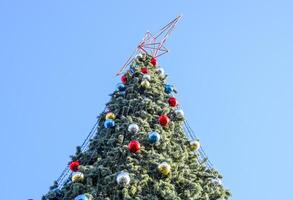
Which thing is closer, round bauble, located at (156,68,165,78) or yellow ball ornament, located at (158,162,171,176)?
yellow ball ornament, located at (158,162,171,176)

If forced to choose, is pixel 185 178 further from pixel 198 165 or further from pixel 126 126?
pixel 126 126

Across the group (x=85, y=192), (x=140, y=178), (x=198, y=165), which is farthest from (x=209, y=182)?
(x=85, y=192)

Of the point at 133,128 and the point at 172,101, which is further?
the point at 172,101

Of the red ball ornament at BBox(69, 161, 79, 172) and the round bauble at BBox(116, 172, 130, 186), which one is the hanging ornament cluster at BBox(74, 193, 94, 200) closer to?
the round bauble at BBox(116, 172, 130, 186)

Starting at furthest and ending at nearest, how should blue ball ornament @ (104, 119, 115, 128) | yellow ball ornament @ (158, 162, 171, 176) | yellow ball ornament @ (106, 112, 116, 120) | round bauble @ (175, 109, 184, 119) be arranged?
round bauble @ (175, 109, 184, 119) < yellow ball ornament @ (106, 112, 116, 120) < blue ball ornament @ (104, 119, 115, 128) < yellow ball ornament @ (158, 162, 171, 176)

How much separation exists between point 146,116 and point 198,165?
163cm

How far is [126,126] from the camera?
43.1 feet

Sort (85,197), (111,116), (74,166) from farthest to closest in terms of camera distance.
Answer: (111,116)
(74,166)
(85,197)

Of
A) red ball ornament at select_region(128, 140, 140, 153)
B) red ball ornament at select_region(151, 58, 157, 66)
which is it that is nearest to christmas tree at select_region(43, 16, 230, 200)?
red ball ornament at select_region(128, 140, 140, 153)

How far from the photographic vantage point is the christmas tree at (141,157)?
11.5 meters

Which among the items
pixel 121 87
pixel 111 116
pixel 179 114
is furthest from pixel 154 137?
pixel 121 87

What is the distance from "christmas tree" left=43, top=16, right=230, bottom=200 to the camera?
1149cm

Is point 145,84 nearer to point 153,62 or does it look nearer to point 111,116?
A: point 111,116

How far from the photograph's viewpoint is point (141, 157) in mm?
12227
